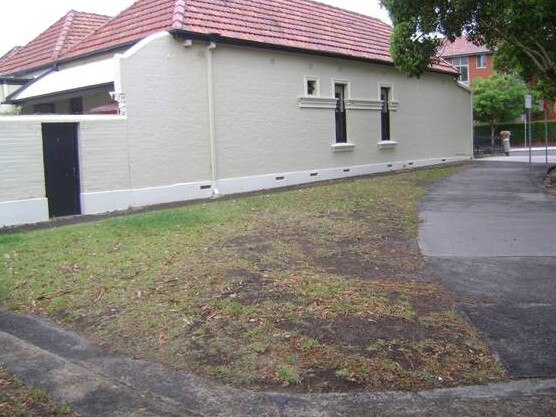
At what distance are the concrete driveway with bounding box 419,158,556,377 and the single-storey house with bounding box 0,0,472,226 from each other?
17.3 ft

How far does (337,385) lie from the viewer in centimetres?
462

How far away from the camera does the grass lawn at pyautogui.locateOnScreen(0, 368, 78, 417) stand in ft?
13.8

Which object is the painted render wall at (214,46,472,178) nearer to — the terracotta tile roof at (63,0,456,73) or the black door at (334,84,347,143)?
the black door at (334,84,347,143)

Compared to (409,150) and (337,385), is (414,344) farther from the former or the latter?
(409,150)

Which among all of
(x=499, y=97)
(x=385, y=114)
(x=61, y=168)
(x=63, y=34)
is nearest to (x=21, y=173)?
(x=61, y=168)

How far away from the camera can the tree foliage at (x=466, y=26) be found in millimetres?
15078

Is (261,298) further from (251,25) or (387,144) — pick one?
(387,144)

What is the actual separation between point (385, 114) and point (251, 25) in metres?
7.00

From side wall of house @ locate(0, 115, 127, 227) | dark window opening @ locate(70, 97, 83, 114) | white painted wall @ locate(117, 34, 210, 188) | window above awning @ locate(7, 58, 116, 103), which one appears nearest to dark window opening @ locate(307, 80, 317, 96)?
white painted wall @ locate(117, 34, 210, 188)

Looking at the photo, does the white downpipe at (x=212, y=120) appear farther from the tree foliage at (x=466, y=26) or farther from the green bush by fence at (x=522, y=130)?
the green bush by fence at (x=522, y=130)

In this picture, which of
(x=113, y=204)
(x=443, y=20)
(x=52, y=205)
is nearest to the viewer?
(x=52, y=205)

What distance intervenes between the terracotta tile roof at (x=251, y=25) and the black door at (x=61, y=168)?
3737 millimetres

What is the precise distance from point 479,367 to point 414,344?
1.83 ft

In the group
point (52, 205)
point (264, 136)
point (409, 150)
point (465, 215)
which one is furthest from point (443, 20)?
point (52, 205)
